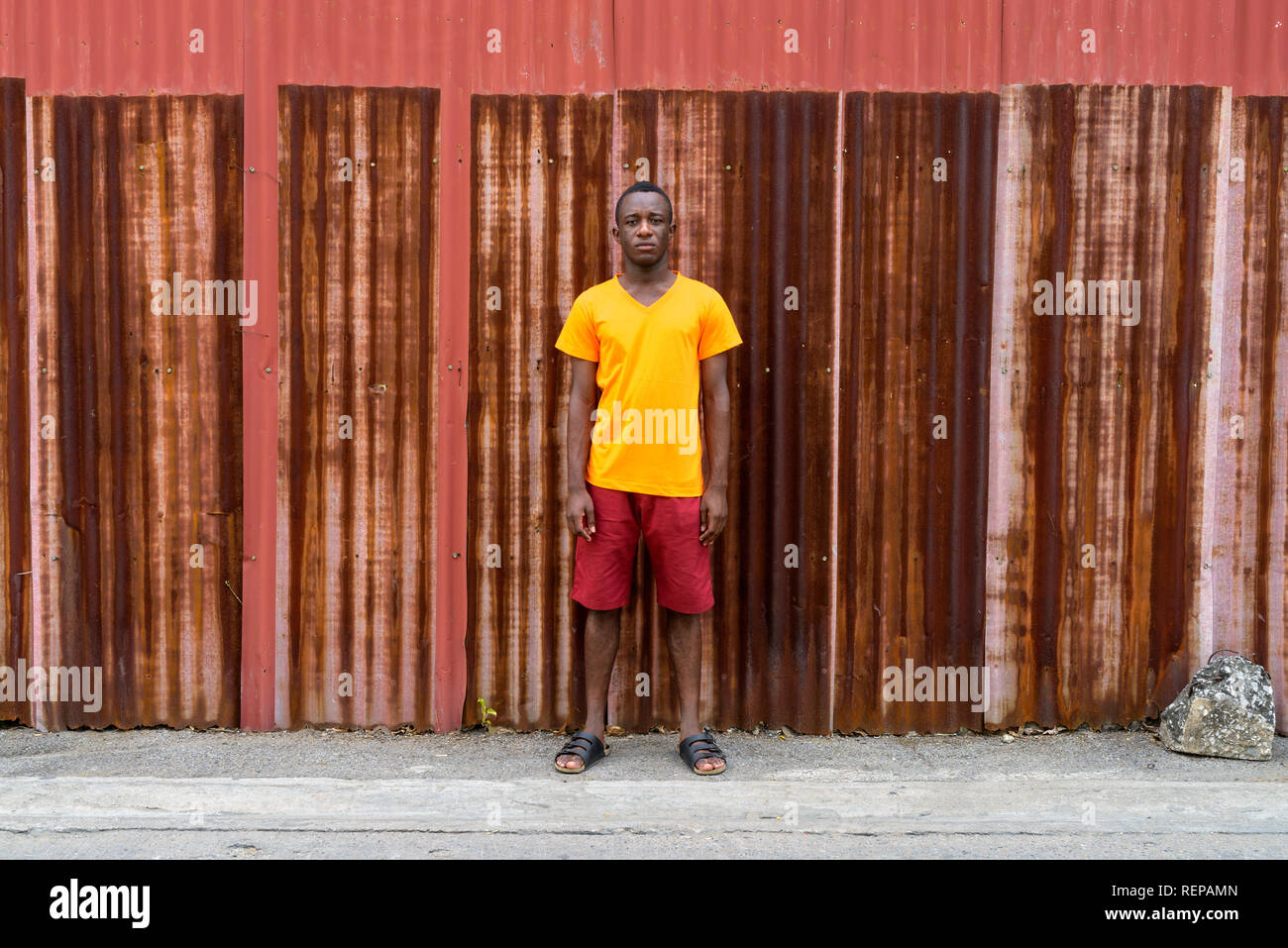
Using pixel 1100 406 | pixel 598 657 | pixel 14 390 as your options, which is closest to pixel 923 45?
pixel 1100 406

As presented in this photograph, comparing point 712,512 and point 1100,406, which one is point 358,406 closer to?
point 712,512

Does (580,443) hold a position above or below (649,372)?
below

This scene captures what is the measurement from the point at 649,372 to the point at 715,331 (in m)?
0.31

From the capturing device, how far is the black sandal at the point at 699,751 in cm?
380

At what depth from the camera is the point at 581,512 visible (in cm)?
385

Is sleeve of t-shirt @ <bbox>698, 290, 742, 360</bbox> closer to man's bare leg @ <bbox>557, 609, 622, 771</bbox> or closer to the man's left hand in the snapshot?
the man's left hand

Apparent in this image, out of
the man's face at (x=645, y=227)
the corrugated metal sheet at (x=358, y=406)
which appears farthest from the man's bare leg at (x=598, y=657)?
the man's face at (x=645, y=227)

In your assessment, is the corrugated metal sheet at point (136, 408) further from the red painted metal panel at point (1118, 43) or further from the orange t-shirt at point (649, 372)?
the red painted metal panel at point (1118, 43)

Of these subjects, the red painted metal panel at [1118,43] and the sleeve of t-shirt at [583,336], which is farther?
the red painted metal panel at [1118,43]

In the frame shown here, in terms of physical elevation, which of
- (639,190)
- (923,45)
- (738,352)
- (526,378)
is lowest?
(526,378)

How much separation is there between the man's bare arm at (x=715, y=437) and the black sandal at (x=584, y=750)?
87 cm

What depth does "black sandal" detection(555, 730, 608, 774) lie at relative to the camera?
3832 mm

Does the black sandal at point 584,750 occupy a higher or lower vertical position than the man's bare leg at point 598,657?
lower

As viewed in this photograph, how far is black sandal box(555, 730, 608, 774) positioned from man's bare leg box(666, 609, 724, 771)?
330 mm
